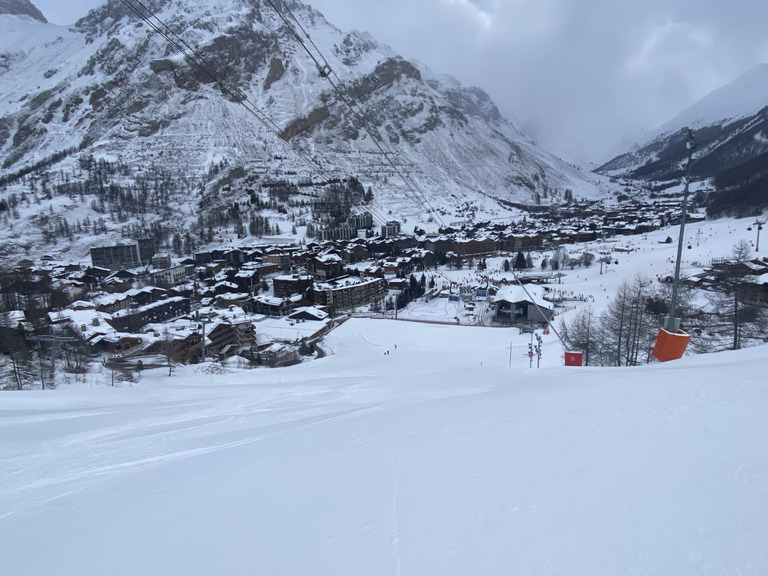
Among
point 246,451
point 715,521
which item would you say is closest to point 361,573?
point 715,521

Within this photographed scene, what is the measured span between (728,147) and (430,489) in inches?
5649

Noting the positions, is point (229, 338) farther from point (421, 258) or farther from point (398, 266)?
point (421, 258)

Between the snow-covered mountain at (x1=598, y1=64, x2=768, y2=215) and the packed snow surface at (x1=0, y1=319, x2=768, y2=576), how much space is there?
2495cm

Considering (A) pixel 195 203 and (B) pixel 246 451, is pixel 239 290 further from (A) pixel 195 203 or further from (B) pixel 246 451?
(A) pixel 195 203

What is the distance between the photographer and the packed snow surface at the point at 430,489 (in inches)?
49.3

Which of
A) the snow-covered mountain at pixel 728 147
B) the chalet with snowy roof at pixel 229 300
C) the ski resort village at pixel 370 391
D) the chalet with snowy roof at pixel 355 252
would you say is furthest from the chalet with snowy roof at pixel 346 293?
the snow-covered mountain at pixel 728 147

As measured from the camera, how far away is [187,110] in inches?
3000

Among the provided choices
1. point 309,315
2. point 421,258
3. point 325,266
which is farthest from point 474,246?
point 309,315

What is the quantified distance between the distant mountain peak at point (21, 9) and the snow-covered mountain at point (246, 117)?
39.2m

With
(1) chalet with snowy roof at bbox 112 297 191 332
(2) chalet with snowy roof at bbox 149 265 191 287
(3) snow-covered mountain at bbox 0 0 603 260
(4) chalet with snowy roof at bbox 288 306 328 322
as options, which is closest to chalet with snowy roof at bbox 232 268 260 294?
(1) chalet with snowy roof at bbox 112 297 191 332

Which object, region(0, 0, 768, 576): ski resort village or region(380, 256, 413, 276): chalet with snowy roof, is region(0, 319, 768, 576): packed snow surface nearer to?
region(0, 0, 768, 576): ski resort village

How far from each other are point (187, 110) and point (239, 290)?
63.7 meters

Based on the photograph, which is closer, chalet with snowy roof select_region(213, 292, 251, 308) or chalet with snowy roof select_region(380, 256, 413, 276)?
chalet with snowy roof select_region(213, 292, 251, 308)

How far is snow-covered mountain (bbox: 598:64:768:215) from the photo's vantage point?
6700 centimetres
